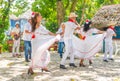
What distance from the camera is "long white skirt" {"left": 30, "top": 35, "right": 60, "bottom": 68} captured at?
10.2 m

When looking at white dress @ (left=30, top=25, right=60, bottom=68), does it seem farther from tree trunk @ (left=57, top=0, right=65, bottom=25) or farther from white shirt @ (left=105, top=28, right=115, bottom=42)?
tree trunk @ (left=57, top=0, right=65, bottom=25)

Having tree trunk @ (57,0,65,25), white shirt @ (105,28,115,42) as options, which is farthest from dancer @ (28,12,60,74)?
tree trunk @ (57,0,65,25)

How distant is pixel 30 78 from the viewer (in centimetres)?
971

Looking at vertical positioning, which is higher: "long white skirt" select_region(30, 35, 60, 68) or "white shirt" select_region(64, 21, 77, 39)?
"white shirt" select_region(64, 21, 77, 39)

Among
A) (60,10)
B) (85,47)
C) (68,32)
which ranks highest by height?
(60,10)

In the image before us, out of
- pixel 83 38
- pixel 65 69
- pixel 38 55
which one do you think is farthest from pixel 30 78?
pixel 83 38

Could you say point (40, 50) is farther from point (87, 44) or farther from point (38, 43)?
point (87, 44)

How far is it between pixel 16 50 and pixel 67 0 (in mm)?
12705

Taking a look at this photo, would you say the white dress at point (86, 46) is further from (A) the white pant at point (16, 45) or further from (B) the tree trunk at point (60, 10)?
(B) the tree trunk at point (60, 10)

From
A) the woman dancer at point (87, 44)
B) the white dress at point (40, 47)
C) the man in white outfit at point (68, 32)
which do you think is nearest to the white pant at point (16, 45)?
the woman dancer at point (87, 44)

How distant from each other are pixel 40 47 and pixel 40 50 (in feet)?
0.29

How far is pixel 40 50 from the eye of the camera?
10.3 m

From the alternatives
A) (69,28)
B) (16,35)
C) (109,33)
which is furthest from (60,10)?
(69,28)

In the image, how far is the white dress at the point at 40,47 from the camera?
1024 centimetres
